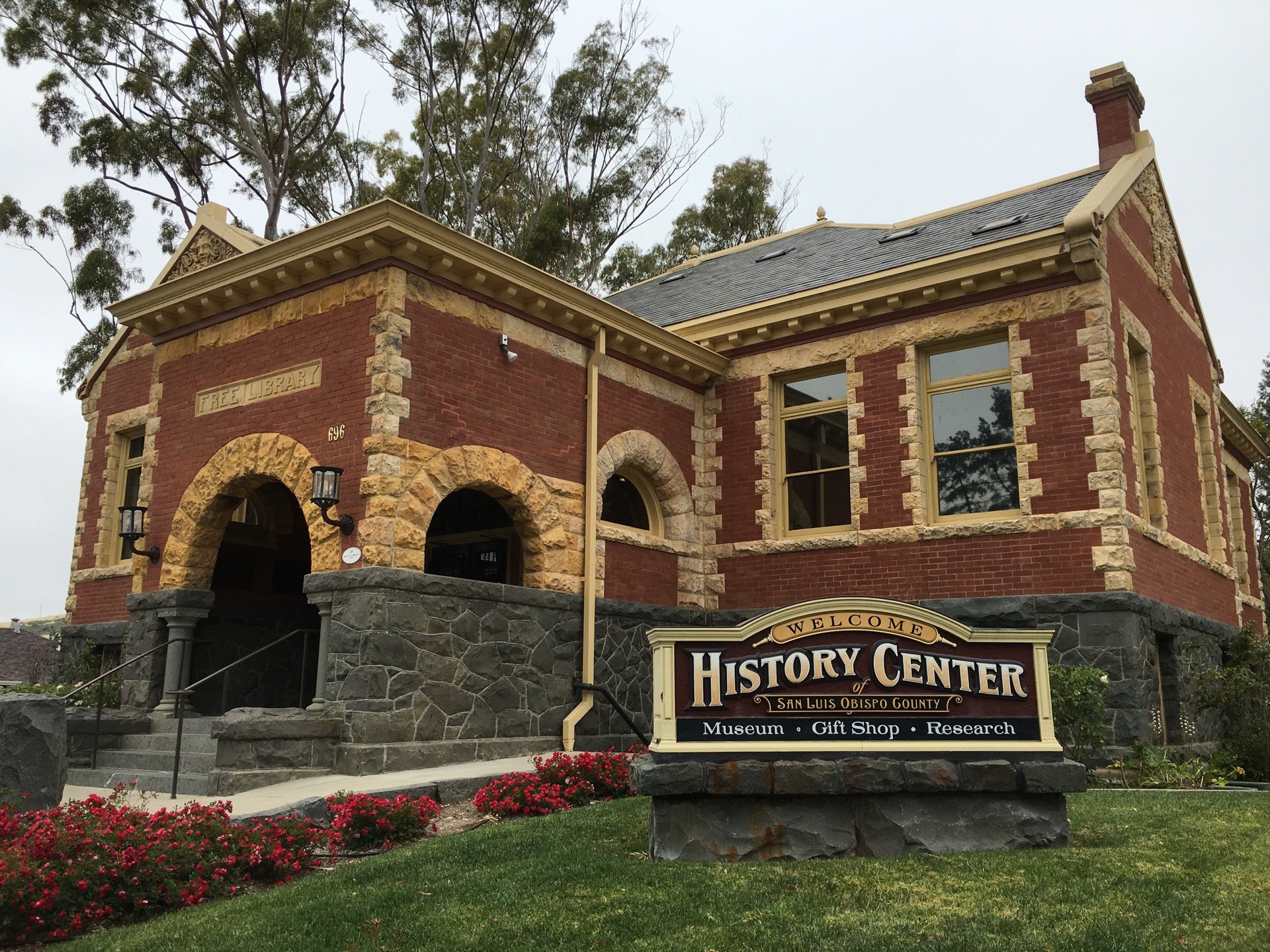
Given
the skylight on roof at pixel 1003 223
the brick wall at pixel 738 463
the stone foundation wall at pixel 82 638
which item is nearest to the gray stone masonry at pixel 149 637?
the stone foundation wall at pixel 82 638

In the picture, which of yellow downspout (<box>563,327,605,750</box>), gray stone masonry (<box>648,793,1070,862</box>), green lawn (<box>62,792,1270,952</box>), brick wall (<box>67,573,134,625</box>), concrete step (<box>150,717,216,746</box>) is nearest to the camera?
green lawn (<box>62,792,1270,952</box>)

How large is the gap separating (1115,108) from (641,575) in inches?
382

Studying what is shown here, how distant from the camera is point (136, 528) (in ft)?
43.9

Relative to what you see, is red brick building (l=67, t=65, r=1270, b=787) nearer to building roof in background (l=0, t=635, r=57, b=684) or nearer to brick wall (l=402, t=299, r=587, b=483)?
brick wall (l=402, t=299, r=587, b=483)

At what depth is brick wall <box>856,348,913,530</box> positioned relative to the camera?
544 inches

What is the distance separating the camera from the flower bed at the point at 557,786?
8.84 meters

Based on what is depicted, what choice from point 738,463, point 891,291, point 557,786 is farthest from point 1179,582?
point 557,786

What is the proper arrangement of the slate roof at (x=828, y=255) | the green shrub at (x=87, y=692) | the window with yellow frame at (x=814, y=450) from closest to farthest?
the green shrub at (x=87, y=692) → the slate roof at (x=828, y=255) → the window with yellow frame at (x=814, y=450)

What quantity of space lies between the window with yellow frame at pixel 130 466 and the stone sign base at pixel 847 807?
12945 mm

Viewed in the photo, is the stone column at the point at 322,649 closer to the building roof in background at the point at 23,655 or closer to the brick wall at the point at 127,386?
the brick wall at the point at 127,386

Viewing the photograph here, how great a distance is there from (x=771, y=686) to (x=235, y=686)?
983 centimetres

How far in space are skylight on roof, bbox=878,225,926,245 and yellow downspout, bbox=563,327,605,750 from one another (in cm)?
520

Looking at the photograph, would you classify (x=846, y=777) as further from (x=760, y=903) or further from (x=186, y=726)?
(x=186, y=726)

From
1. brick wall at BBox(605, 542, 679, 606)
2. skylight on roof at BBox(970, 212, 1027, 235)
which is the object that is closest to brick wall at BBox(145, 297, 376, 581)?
brick wall at BBox(605, 542, 679, 606)
